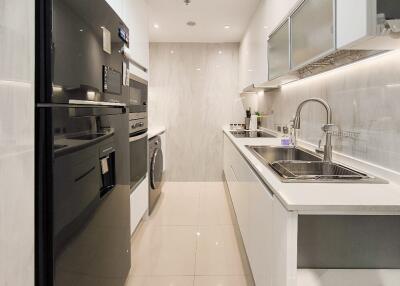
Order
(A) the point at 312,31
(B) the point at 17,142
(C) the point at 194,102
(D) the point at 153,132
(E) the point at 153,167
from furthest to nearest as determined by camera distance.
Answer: (C) the point at 194,102 → (D) the point at 153,132 → (E) the point at 153,167 → (A) the point at 312,31 → (B) the point at 17,142

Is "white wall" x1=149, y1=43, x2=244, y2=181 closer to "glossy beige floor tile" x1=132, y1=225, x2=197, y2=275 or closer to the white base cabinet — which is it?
"glossy beige floor tile" x1=132, y1=225, x2=197, y2=275

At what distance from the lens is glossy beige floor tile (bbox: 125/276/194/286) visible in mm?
2209

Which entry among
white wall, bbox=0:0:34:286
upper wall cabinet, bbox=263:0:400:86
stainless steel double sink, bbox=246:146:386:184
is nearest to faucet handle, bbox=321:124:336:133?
stainless steel double sink, bbox=246:146:386:184

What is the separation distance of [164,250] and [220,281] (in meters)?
0.67

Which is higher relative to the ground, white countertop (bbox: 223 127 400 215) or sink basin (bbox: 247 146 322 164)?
sink basin (bbox: 247 146 322 164)

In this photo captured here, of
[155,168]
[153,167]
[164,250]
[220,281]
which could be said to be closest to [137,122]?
[153,167]

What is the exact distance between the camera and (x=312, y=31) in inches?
69.8

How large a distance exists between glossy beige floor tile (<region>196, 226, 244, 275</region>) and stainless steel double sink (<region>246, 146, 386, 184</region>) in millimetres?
882

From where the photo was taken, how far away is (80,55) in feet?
4.15

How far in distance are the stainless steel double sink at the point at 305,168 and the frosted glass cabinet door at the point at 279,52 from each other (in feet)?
2.02

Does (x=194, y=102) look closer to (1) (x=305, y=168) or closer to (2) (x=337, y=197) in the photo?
(1) (x=305, y=168)

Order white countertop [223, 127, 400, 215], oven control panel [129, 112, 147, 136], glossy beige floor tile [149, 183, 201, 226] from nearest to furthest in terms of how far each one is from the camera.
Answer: white countertop [223, 127, 400, 215], oven control panel [129, 112, 147, 136], glossy beige floor tile [149, 183, 201, 226]

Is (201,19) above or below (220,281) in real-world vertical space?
above

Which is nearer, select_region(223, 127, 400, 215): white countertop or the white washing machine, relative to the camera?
select_region(223, 127, 400, 215): white countertop
